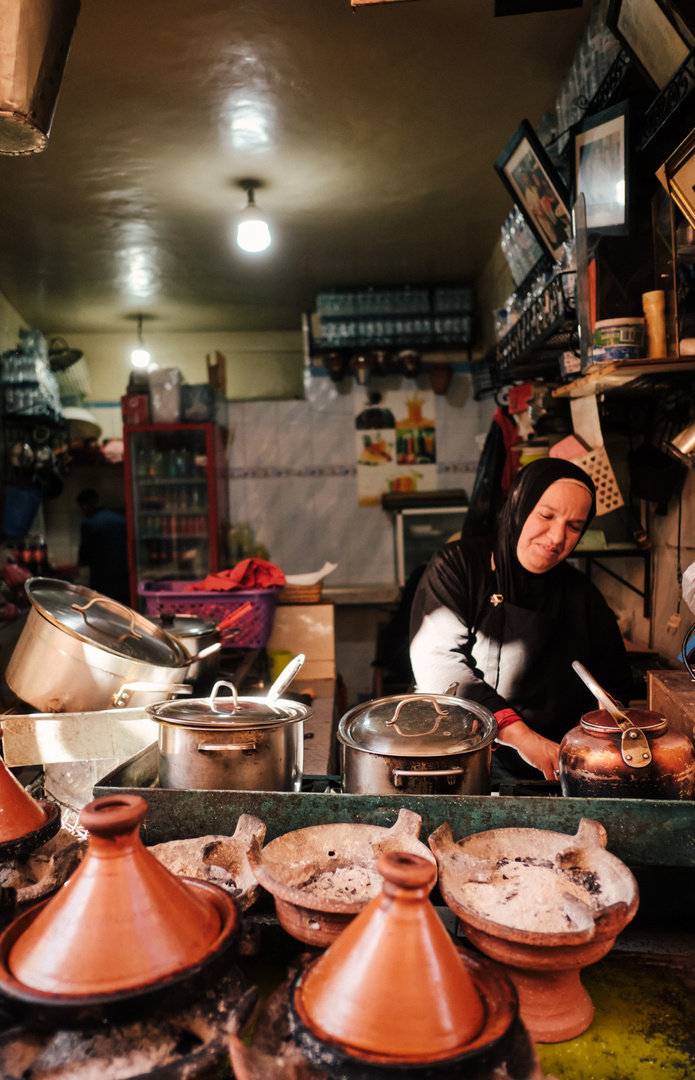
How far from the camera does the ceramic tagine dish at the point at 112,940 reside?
78 cm

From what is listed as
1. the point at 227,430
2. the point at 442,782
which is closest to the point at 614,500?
the point at 442,782

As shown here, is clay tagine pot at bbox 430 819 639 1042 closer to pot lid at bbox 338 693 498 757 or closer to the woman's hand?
pot lid at bbox 338 693 498 757

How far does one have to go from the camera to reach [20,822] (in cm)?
116

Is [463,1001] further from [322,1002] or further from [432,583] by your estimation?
[432,583]

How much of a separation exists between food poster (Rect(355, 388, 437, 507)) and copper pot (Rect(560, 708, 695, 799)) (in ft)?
18.5

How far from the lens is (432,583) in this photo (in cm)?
235

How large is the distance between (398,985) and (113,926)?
13.4 inches

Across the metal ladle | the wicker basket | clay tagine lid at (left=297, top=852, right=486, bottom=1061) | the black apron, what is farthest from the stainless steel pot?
clay tagine lid at (left=297, top=852, right=486, bottom=1061)

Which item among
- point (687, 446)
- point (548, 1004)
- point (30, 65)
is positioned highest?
point (30, 65)

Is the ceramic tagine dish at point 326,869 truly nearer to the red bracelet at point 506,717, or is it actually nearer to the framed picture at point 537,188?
the red bracelet at point 506,717

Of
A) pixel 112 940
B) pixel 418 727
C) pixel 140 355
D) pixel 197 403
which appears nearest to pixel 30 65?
pixel 418 727

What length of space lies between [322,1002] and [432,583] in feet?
5.34

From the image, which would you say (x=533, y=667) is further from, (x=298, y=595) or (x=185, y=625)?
(x=298, y=595)

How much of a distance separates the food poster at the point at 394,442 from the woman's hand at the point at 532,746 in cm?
514
